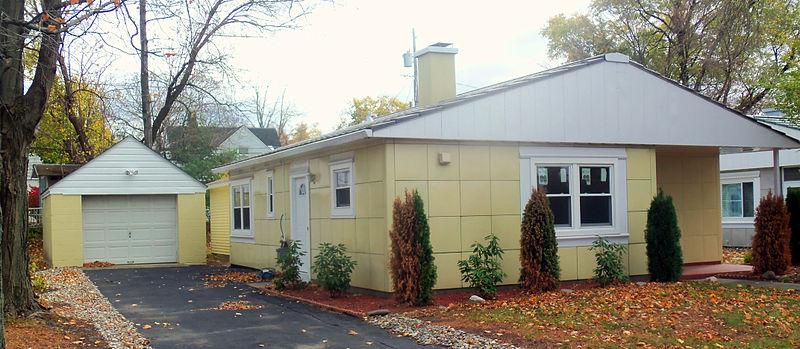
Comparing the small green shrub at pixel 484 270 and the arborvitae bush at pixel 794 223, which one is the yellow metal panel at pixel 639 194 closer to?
the small green shrub at pixel 484 270

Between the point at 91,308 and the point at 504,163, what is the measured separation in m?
7.31

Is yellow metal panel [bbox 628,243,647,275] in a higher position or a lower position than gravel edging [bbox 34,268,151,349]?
higher

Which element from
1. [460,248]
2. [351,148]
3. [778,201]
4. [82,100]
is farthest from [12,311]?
[82,100]

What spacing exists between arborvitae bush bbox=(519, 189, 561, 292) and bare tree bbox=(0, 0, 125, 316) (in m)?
6.79

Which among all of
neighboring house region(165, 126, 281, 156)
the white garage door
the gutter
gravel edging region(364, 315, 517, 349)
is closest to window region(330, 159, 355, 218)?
the gutter

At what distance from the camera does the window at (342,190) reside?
11891mm

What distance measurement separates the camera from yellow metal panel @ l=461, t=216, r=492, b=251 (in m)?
11.3

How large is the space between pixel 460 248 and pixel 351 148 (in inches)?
102

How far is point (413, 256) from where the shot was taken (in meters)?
9.93

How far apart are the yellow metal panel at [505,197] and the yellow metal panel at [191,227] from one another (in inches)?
488

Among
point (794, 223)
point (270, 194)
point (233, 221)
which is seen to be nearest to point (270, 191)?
point (270, 194)

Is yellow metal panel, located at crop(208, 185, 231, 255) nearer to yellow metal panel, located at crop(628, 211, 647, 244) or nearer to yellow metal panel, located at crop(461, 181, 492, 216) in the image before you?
yellow metal panel, located at crop(461, 181, 492, 216)

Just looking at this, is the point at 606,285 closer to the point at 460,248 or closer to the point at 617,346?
the point at 460,248

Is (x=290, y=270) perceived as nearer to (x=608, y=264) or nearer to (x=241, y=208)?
(x=608, y=264)
